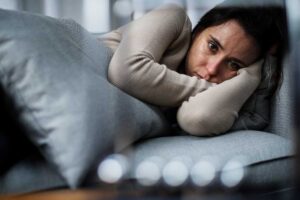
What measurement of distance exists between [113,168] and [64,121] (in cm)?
11

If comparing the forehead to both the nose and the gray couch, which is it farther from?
the gray couch

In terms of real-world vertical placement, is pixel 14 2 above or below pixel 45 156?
above

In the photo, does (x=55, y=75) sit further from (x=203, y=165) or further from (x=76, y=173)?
(x=203, y=165)

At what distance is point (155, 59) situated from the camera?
2.73ft

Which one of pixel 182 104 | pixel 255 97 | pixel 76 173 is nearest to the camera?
pixel 76 173

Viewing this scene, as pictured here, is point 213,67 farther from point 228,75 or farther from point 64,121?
point 64,121

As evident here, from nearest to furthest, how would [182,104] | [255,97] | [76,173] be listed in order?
[76,173]
[182,104]
[255,97]

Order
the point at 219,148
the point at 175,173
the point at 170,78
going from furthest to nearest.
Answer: the point at 170,78 < the point at 219,148 < the point at 175,173

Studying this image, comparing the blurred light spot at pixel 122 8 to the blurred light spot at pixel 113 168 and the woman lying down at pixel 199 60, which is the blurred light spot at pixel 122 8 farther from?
the blurred light spot at pixel 113 168

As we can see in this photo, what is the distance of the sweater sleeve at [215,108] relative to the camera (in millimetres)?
822

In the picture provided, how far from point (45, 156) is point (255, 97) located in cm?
53

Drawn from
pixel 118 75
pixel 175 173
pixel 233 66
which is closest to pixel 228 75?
pixel 233 66

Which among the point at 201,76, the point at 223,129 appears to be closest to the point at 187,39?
the point at 201,76

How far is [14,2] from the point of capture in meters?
0.65
